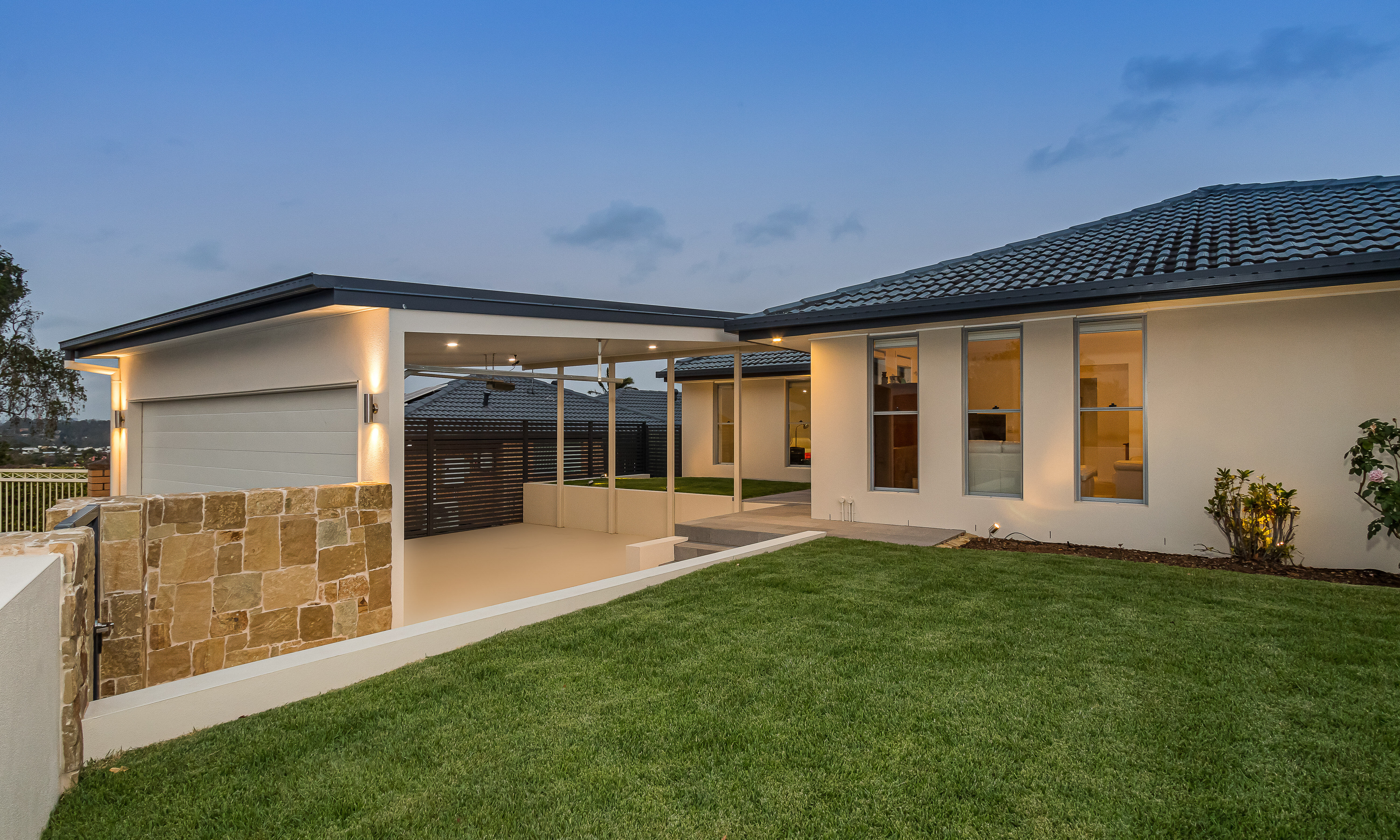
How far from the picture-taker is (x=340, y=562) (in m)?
5.70

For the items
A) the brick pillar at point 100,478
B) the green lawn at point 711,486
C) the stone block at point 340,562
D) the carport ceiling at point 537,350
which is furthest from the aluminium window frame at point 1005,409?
the brick pillar at point 100,478

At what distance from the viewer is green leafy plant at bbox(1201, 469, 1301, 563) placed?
6645 mm

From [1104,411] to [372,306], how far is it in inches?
306

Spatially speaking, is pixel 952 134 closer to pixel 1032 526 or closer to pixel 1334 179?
pixel 1334 179

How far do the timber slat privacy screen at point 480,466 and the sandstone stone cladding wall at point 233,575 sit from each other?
5.91 m

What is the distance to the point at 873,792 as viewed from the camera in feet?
8.60

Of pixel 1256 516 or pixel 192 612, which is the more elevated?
pixel 1256 516

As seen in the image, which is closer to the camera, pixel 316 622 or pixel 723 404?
pixel 316 622

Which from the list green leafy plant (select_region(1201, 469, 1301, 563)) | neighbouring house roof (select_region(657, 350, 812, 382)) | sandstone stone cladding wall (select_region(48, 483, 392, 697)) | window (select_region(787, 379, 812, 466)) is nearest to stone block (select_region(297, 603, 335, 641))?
sandstone stone cladding wall (select_region(48, 483, 392, 697))

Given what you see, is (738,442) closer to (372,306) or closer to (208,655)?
(372,306)

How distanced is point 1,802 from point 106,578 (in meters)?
3.30

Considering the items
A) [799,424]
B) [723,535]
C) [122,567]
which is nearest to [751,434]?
[799,424]

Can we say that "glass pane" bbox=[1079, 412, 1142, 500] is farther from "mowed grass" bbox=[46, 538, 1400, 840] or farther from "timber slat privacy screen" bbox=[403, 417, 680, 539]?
"timber slat privacy screen" bbox=[403, 417, 680, 539]

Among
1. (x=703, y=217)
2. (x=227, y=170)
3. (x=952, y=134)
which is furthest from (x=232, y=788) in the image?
(x=703, y=217)
